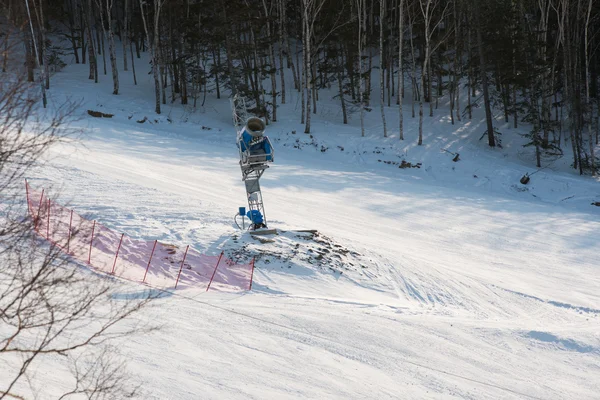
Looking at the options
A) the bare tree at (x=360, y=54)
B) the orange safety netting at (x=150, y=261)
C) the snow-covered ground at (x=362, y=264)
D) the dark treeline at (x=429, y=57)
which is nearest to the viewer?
the snow-covered ground at (x=362, y=264)

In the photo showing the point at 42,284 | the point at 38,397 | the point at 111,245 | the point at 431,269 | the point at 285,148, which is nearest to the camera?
the point at 42,284

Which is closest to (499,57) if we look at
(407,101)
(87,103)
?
(407,101)

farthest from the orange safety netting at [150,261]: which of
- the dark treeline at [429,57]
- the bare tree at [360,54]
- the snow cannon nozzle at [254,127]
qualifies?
the bare tree at [360,54]

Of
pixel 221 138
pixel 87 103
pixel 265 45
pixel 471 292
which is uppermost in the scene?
pixel 265 45

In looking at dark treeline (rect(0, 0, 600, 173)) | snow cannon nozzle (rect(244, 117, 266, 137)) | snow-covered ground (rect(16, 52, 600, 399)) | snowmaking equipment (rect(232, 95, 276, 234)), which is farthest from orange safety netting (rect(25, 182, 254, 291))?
dark treeline (rect(0, 0, 600, 173))

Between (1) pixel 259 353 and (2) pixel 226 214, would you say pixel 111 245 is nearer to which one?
(2) pixel 226 214

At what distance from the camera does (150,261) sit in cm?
1652

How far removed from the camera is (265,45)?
36.5m

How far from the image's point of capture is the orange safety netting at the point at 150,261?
52.7 ft

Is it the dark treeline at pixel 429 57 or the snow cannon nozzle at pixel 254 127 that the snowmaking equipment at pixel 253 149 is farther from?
the dark treeline at pixel 429 57

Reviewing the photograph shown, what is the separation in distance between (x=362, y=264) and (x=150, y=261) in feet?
21.5

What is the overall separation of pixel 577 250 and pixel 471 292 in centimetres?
584

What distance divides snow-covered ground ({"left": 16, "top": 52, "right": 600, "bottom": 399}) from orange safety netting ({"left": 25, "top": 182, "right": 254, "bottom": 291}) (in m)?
0.59

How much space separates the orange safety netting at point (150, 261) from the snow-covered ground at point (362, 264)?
590mm
